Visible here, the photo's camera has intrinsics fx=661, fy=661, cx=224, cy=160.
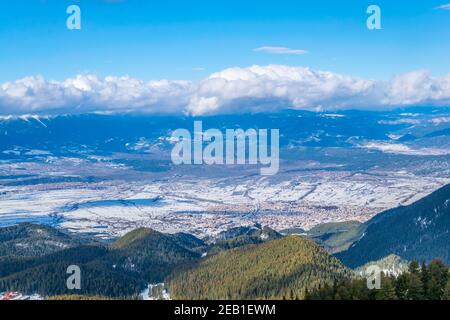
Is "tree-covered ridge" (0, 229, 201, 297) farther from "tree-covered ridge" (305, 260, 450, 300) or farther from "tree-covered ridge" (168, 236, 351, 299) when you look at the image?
"tree-covered ridge" (305, 260, 450, 300)

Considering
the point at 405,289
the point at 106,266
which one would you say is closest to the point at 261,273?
A: the point at 106,266

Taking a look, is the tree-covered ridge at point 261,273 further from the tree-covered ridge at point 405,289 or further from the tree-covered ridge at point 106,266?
the tree-covered ridge at point 405,289

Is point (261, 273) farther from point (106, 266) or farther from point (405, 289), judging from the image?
point (405, 289)

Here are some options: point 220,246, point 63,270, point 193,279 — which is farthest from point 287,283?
point 220,246
